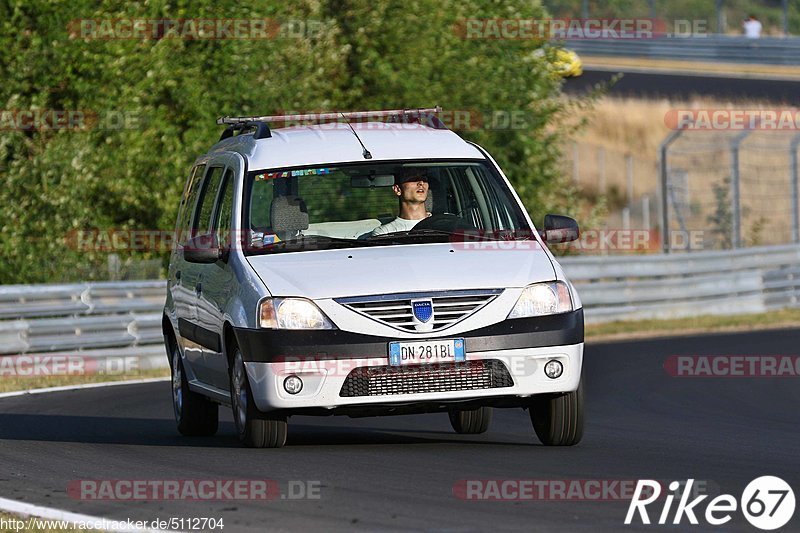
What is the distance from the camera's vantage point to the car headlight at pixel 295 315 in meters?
9.30

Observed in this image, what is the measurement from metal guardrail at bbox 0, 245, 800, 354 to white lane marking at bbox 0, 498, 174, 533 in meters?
10.5

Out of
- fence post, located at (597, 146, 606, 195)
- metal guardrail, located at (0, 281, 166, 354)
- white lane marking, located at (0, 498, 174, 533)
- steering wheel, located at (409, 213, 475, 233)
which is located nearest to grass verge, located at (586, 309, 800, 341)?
metal guardrail, located at (0, 281, 166, 354)

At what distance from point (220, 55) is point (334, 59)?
8.56ft

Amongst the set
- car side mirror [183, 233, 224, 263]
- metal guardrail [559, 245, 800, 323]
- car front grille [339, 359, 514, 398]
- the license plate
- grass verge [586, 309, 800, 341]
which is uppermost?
car side mirror [183, 233, 224, 263]

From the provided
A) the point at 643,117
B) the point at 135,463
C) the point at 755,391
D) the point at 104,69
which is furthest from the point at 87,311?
the point at 643,117

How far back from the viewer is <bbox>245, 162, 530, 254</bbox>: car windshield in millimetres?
10133

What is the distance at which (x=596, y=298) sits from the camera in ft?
78.5

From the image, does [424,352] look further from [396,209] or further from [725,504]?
[725,504]

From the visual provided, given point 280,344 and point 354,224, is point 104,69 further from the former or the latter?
point 280,344

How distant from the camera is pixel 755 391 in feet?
47.3

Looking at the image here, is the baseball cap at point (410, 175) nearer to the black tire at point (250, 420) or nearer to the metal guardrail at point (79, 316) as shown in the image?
Answer: the black tire at point (250, 420)

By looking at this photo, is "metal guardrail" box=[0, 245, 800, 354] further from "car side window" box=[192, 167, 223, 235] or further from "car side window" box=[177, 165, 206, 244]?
"car side window" box=[192, 167, 223, 235]

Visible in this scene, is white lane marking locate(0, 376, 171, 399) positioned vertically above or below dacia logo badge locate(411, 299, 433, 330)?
below

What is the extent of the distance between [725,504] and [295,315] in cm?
290
